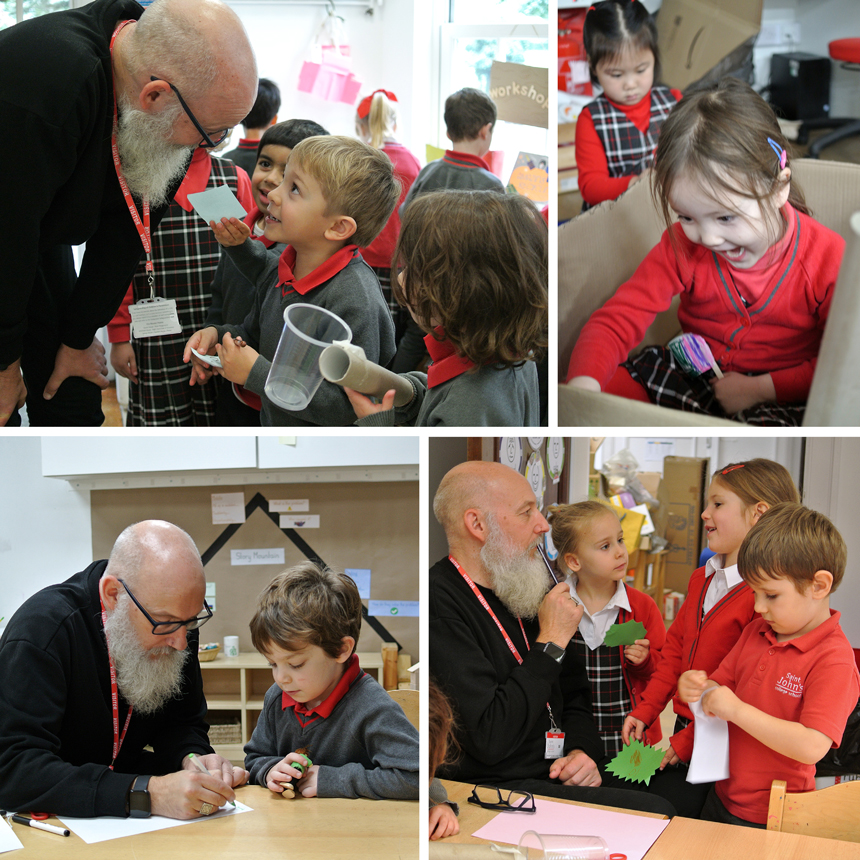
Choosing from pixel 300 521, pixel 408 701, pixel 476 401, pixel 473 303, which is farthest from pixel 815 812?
pixel 300 521

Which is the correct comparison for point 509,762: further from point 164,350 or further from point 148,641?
point 164,350

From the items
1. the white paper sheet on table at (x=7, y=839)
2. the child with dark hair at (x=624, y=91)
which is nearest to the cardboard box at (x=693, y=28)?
the child with dark hair at (x=624, y=91)

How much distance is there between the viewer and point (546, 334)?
1.14 m

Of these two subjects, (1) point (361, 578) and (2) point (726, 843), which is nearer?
(2) point (726, 843)

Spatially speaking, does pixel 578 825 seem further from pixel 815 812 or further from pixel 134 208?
pixel 134 208

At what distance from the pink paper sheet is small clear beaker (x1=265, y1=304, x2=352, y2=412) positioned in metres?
0.76

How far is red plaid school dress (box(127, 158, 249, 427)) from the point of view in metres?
1.12

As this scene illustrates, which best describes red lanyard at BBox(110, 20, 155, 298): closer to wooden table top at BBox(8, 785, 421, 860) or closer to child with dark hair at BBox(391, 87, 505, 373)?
child with dark hair at BBox(391, 87, 505, 373)

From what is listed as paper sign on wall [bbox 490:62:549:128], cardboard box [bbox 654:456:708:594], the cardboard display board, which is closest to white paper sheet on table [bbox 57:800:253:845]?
the cardboard display board

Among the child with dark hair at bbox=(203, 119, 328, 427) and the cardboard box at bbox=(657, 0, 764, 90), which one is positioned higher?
the cardboard box at bbox=(657, 0, 764, 90)

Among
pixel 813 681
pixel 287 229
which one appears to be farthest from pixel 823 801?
pixel 287 229

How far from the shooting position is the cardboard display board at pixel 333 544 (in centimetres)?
164

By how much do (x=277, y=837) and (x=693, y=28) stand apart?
143 cm

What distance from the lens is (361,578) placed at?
1756mm
